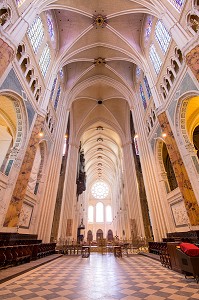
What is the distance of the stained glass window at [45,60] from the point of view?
39.3 ft

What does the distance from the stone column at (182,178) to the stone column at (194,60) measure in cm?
339

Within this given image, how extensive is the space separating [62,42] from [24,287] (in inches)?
648

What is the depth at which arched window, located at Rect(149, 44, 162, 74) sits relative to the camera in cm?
1204

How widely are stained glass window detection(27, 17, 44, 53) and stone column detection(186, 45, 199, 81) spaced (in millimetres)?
9062

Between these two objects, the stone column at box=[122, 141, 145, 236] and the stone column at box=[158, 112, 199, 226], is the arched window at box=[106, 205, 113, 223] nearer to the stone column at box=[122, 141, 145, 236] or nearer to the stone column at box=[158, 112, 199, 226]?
the stone column at box=[122, 141, 145, 236]

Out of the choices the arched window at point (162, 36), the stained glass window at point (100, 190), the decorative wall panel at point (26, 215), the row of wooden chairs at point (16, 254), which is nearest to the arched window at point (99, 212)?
the stained glass window at point (100, 190)

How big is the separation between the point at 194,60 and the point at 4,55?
7.78 m

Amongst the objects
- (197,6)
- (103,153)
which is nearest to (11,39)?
(197,6)

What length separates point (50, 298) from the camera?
9.96 feet

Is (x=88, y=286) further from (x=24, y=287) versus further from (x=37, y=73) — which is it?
(x=37, y=73)

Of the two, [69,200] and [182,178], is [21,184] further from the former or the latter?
[69,200]

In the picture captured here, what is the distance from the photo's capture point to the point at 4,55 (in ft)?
21.9

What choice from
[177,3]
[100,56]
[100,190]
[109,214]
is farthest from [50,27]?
[109,214]

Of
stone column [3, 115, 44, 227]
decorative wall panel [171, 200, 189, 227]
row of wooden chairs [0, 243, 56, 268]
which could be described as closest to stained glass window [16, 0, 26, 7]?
stone column [3, 115, 44, 227]
